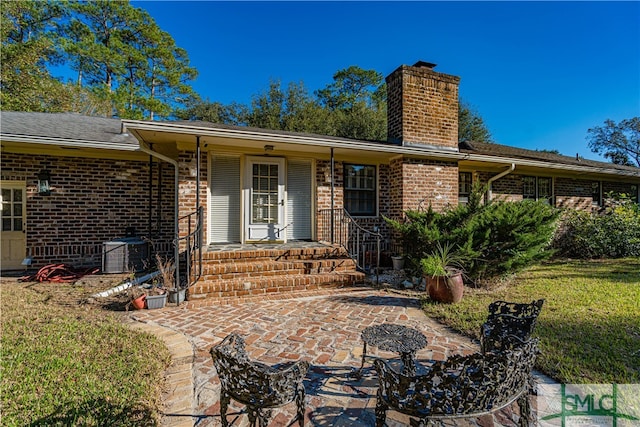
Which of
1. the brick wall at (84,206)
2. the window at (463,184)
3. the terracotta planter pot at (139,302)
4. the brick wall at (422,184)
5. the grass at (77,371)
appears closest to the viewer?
the grass at (77,371)

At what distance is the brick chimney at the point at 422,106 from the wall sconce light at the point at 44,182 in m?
8.08

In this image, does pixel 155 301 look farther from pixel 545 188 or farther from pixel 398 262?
pixel 545 188

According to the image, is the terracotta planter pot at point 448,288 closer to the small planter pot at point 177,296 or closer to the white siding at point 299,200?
the white siding at point 299,200

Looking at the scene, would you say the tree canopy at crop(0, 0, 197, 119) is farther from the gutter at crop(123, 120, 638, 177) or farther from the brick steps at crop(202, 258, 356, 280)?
the brick steps at crop(202, 258, 356, 280)

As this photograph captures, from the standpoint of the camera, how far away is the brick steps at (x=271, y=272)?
515 centimetres

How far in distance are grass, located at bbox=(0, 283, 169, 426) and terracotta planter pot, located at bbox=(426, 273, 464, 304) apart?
3810mm

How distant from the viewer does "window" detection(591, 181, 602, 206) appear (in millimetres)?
11125

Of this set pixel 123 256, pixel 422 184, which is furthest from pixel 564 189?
pixel 123 256

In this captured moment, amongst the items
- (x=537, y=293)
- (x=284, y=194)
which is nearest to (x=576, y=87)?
(x=537, y=293)

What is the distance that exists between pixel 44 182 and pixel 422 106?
29.3 feet

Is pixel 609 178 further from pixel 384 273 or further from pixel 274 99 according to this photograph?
pixel 274 99

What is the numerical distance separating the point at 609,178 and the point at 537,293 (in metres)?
9.26

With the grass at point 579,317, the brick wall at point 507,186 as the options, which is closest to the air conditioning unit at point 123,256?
the grass at point 579,317

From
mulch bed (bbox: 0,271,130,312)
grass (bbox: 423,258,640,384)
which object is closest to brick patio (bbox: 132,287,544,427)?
grass (bbox: 423,258,640,384)
